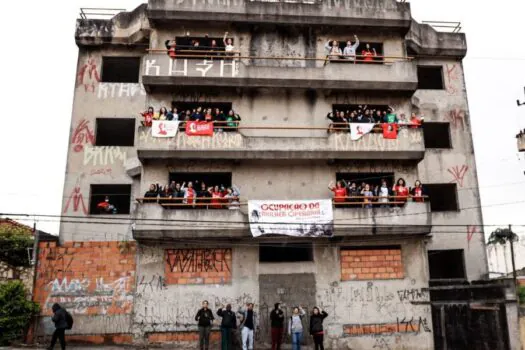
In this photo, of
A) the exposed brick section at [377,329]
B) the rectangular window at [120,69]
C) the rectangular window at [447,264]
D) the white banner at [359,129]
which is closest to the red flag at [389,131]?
the white banner at [359,129]

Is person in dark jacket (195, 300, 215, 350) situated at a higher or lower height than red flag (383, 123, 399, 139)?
lower

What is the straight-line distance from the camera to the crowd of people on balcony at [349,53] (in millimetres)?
19719

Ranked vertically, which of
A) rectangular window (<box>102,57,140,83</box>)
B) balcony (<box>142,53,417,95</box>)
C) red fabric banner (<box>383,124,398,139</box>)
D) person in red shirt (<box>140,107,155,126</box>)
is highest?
rectangular window (<box>102,57,140,83</box>)

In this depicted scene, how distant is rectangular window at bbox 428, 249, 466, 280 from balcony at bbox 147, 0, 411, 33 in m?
10.7

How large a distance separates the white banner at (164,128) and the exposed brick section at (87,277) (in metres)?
4.50

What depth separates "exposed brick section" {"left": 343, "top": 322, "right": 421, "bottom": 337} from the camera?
1716cm

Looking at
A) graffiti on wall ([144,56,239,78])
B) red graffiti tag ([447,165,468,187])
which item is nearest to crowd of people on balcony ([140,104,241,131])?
graffiti on wall ([144,56,239,78])

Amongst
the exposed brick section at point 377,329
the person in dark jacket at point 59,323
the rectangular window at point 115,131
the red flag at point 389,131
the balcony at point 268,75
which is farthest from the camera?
the rectangular window at point 115,131

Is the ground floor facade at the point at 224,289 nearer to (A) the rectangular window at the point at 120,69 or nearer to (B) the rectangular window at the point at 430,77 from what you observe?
(A) the rectangular window at the point at 120,69

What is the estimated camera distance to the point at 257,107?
19.5 m

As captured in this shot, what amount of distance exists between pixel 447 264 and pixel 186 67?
15.9 meters

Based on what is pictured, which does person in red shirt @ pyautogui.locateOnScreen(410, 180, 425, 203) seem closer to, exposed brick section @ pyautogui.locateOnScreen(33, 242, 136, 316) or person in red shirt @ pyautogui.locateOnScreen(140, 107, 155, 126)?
person in red shirt @ pyautogui.locateOnScreen(140, 107, 155, 126)

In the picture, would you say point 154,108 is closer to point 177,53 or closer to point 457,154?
point 177,53

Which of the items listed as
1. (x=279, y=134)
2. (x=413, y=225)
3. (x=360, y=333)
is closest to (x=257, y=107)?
(x=279, y=134)
